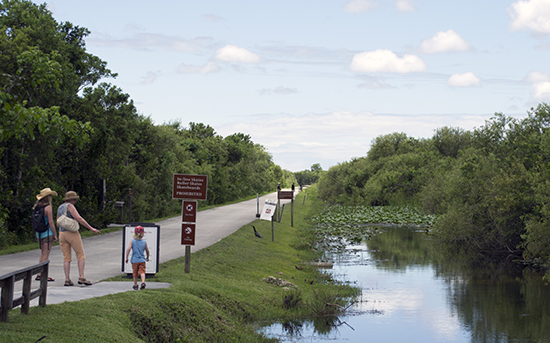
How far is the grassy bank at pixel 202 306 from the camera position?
319 inches

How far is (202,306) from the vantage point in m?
11.7

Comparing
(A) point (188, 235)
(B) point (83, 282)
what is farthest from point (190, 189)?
(B) point (83, 282)

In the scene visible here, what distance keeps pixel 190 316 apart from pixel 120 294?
1.38m

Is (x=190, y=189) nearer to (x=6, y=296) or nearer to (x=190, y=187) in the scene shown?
(x=190, y=187)

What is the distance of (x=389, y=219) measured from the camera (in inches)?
1897

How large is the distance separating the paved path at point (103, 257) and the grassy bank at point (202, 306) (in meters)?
0.82

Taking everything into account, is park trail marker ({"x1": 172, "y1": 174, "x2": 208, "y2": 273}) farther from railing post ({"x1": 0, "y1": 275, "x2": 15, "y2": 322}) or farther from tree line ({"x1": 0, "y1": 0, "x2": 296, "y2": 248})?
railing post ({"x1": 0, "y1": 275, "x2": 15, "y2": 322})

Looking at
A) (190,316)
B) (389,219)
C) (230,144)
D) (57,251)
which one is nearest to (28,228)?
(57,251)

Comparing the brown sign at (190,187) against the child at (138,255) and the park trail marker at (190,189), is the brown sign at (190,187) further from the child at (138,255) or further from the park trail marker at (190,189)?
the child at (138,255)

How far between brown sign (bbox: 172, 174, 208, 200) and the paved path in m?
2.55

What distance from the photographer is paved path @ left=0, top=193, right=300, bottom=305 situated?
1150 centimetres

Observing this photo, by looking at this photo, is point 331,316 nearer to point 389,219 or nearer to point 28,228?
point 28,228

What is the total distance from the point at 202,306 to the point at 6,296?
16.1 ft

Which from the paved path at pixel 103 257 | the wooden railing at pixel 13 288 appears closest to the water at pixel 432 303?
the paved path at pixel 103 257
